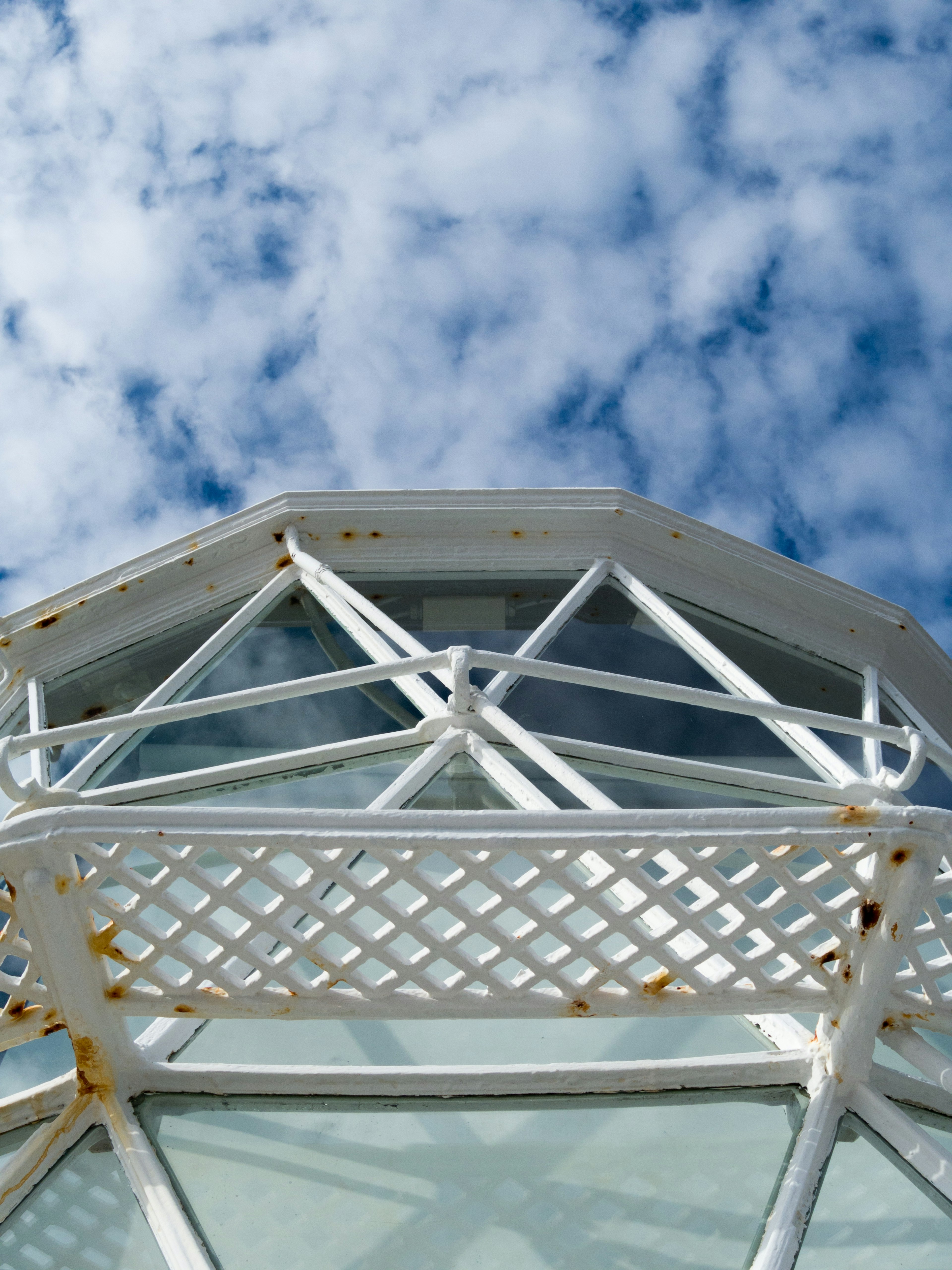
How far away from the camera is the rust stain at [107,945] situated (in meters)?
2.81

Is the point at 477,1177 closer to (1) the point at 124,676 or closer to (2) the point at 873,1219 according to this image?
(2) the point at 873,1219

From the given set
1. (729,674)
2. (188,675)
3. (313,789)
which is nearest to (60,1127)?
(313,789)

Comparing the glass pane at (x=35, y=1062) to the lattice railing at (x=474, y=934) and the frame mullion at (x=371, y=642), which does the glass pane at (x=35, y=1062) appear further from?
the frame mullion at (x=371, y=642)

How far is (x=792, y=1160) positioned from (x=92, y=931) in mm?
2069

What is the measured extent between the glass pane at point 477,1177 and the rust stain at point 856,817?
93 cm

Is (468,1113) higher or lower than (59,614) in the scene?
lower

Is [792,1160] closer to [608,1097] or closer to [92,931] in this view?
[608,1097]

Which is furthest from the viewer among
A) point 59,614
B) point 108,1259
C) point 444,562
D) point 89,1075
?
point 444,562

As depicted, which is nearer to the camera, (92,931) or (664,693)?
(92,931)

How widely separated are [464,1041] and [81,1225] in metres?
1.19

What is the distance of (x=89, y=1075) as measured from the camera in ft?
9.74

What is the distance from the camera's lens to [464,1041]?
3.24 metres

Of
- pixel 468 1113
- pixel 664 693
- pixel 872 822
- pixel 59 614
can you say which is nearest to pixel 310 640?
pixel 59 614

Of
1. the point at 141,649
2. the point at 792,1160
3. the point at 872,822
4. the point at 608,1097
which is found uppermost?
the point at 141,649
